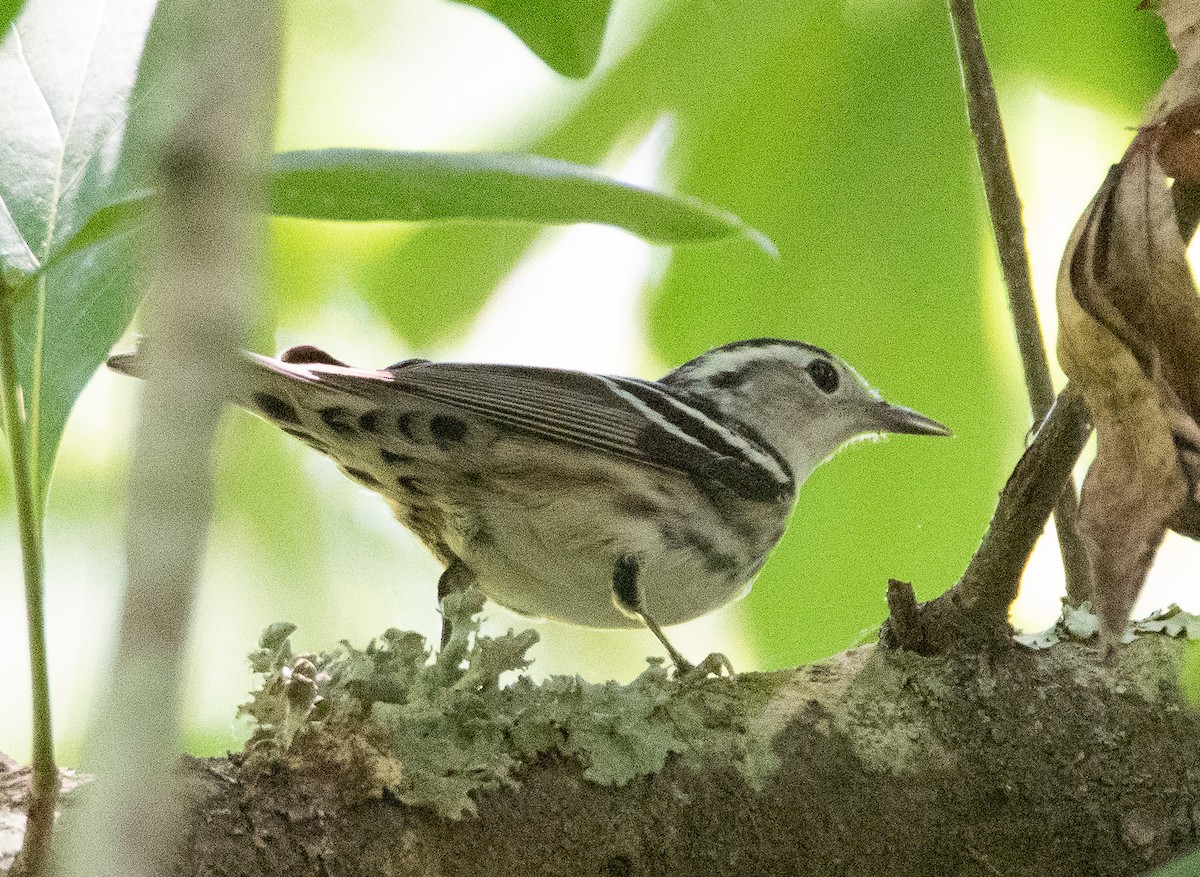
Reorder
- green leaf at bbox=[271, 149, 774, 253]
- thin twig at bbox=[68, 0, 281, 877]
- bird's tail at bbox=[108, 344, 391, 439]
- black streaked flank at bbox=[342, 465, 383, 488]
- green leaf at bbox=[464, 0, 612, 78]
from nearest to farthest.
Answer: thin twig at bbox=[68, 0, 281, 877] < green leaf at bbox=[271, 149, 774, 253] < green leaf at bbox=[464, 0, 612, 78] < bird's tail at bbox=[108, 344, 391, 439] < black streaked flank at bbox=[342, 465, 383, 488]

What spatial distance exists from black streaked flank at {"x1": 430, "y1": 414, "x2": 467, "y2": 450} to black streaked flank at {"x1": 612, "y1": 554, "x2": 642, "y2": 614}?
44 centimetres

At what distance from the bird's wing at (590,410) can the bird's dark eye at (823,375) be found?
0.34 metres

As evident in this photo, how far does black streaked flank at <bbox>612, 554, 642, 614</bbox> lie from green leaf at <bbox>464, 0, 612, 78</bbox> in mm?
1471

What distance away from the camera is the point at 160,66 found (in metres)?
1.88

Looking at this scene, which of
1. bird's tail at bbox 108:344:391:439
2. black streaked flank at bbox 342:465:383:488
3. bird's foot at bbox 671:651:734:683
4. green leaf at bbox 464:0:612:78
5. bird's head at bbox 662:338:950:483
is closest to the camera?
green leaf at bbox 464:0:612:78

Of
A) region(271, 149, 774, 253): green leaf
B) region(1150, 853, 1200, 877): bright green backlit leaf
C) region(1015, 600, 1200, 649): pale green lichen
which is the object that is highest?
region(271, 149, 774, 253): green leaf

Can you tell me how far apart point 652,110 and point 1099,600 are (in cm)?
158

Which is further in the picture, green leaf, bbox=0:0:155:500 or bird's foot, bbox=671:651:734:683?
bird's foot, bbox=671:651:734:683

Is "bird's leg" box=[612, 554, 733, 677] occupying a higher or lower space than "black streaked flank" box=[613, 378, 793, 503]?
lower

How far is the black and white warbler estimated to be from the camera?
2861mm

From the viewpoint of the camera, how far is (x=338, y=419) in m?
2.83

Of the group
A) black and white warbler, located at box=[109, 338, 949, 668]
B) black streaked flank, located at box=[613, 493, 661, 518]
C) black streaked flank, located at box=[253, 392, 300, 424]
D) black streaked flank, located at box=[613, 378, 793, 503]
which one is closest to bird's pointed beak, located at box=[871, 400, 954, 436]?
black and white warbler, located at box=[109, 338, 949, 668]

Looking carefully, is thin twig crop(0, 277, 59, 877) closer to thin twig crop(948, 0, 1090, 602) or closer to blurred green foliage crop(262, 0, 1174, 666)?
blurred green foliage crop(262, 0, 1174, 666)

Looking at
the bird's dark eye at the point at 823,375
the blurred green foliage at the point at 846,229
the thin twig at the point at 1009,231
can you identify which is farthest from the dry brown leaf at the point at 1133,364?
the bird's dark eye at the point at 823,375
